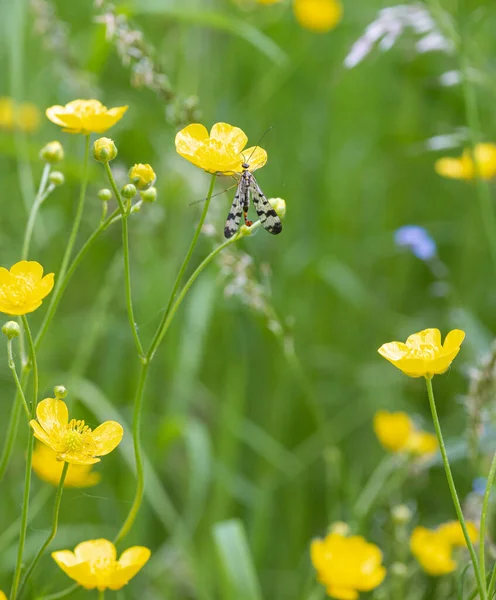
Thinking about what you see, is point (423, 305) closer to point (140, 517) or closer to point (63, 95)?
point (140, 517)

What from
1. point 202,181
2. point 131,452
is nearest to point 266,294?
point 131,452

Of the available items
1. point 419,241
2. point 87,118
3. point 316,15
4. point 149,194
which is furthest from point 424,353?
point 316,15

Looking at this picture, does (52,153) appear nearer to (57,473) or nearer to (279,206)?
(279,206)

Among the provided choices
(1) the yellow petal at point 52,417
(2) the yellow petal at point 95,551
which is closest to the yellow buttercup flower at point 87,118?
(1) the yellow petal at point 52,417

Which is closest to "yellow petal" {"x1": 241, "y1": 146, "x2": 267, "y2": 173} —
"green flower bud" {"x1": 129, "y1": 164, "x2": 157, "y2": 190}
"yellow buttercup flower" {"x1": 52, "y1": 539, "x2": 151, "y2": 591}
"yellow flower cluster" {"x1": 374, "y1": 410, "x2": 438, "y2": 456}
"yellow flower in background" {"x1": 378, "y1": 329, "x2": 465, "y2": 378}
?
"green flower bud" {"x1": 129, "y1": 164, "x2": 157, "y2": 190}

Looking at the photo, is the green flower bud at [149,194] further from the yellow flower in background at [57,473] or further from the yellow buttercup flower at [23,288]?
the yellow flower in background at [57,473]

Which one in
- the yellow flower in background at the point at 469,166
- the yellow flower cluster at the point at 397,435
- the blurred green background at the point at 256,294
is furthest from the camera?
the yellow flower in background at the point at 469,166

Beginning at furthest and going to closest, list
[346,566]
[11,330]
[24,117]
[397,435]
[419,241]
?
[24,117] → [419,241] → [397,435] → [346,566] → [11,330]
